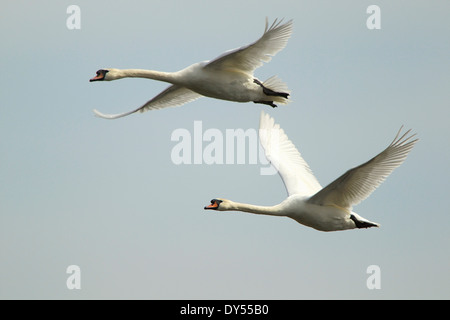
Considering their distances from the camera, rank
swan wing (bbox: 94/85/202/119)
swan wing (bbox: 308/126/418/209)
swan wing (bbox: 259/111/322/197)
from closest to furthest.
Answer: swan wing (bbox: 308/126/418/209)
swan wing (bbox: 259/111/322/197)
swan wing (bbox: 94/85/202/119)

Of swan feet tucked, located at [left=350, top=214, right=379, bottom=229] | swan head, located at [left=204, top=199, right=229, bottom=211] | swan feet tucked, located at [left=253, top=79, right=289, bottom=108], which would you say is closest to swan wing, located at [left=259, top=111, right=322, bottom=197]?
swan feet tucked, located at [left=350, top=214, right=379, bottom=229]

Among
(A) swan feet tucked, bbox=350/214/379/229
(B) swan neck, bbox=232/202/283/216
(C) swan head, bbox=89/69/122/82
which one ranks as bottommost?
(A) swan feet tucked, bbox=350/214/379/229

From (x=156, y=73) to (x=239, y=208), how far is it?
298cm

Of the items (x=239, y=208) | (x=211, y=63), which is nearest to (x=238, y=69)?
(x=211, y=63)

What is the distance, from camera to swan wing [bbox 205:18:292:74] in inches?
858

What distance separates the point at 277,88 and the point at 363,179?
8.20 feet

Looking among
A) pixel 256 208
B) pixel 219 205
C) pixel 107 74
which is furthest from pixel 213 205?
pixel 107 74

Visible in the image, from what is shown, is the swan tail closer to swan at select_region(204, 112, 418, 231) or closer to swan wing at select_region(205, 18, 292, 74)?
swan wing at select_region(205, 18, 292, 74)

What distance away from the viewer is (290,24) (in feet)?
71.6

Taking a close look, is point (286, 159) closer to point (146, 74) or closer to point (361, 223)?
point (361, 223)

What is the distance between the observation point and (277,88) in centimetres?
2317

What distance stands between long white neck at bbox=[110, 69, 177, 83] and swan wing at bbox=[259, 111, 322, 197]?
3.33 metres

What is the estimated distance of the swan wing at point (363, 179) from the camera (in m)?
21.8

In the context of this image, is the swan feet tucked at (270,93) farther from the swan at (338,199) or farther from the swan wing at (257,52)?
the swan at (338,199)
